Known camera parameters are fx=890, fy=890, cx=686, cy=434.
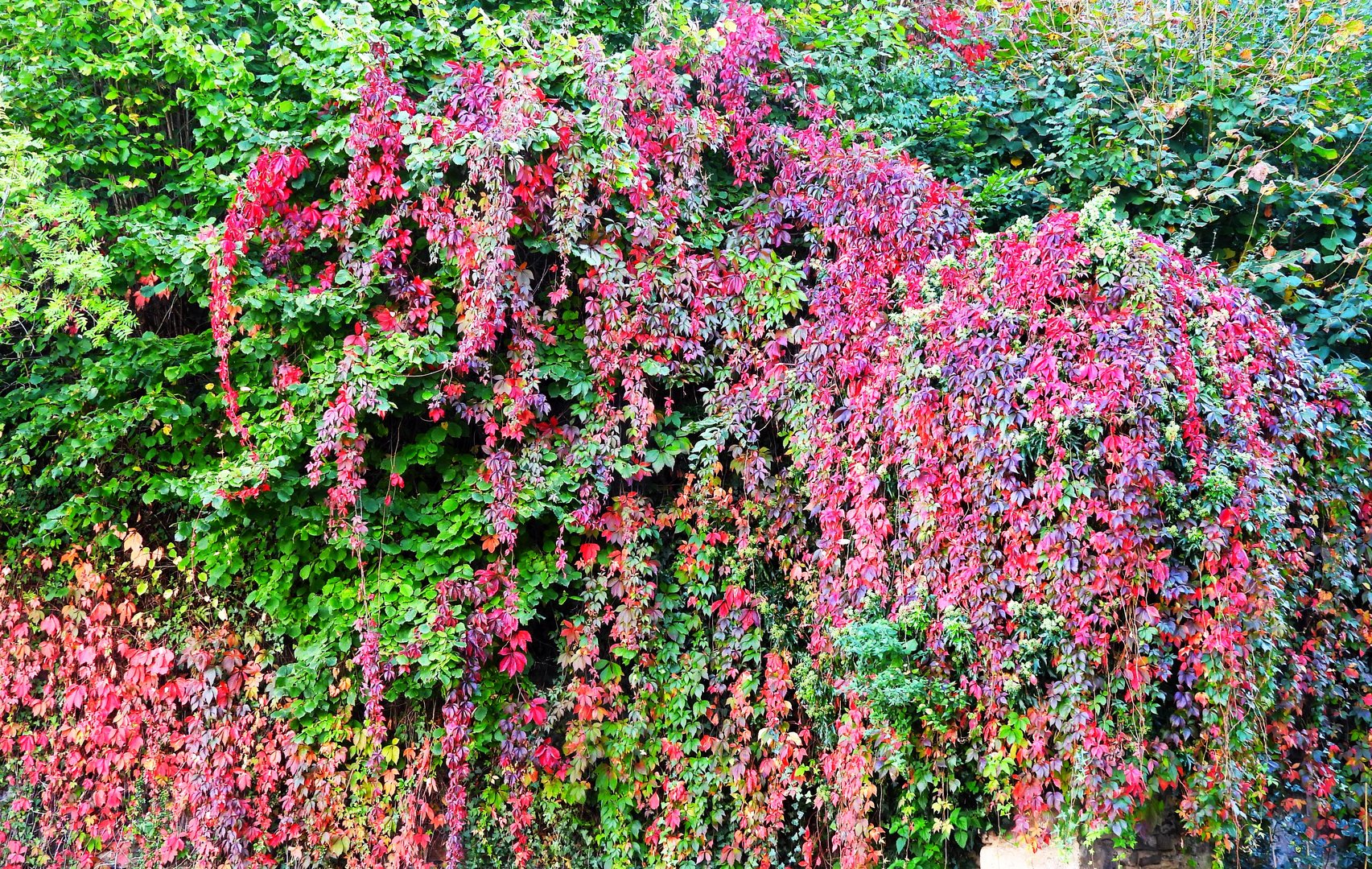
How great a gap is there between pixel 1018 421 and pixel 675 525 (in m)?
1.89

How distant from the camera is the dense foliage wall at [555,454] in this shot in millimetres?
3863

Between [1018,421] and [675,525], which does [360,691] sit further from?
[1018,421]

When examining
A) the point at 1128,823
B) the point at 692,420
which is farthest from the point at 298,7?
the point at 1128,823

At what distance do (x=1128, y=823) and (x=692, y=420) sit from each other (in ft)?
8.97

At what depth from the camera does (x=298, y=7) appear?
194 inches

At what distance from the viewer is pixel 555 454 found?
15.4 feet

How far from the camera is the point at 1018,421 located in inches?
145

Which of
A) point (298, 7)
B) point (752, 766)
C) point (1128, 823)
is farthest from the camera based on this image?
point (298, 7)

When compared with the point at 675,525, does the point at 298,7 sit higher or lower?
higher

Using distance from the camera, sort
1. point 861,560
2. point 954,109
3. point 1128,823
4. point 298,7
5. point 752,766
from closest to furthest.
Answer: point 1128,823, point 861,560, point 752,766, point 298,7, point 954,109

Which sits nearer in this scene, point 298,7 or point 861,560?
point 861,560

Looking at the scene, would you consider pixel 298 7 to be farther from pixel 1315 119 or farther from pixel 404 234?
pixel 1315 119

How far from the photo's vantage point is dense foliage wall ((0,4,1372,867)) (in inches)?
152

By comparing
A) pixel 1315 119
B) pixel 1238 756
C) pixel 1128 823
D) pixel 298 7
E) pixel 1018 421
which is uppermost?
pixel 1315 119
